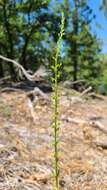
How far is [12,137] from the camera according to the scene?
5.39 m

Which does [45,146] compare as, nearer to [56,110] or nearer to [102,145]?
[102,145]

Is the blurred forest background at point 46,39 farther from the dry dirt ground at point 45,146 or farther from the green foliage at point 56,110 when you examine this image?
the green foliage at point 56,110

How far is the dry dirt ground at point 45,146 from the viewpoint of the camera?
409 cm

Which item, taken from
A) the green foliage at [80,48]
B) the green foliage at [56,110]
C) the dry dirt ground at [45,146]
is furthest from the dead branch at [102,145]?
the green foliage at [80,48]

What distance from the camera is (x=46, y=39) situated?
19.0 meters

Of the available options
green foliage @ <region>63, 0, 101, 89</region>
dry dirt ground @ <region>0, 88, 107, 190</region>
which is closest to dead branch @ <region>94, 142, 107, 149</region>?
dry dirt ground @ <region>0, 88, 107, 190</region>

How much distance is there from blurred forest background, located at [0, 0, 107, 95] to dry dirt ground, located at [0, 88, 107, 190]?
2.09 m

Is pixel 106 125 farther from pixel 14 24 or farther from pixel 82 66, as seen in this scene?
pixel 82 66

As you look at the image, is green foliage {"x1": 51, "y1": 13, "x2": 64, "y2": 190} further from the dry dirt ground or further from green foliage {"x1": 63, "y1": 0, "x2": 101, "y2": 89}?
green foliage {"x1": 63, "y1": 0, "x2": 101, "y2": 89}

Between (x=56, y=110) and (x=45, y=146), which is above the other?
(x=56, y=110)

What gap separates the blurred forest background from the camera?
51.9 feet

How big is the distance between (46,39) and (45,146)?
1406cm

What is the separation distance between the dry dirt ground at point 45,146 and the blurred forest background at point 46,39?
2087 millimetres

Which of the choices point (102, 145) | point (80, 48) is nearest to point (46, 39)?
point (80, 48)
